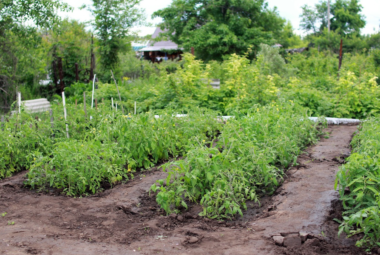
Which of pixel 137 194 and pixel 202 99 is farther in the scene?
pixel 202 99

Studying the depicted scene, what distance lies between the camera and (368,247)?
10.2ft

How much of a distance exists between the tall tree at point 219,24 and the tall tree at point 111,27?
479 cm

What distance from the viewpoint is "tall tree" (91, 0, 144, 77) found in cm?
1678

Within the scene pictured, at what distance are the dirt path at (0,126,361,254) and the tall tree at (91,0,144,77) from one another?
500 inches

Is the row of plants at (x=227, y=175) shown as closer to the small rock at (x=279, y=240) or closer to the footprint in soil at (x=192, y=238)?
the footprint in soil at (x=192, y=238)

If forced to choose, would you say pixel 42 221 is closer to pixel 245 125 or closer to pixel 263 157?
pixel 263 157

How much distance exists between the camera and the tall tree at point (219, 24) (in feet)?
68.3

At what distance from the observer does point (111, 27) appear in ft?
55.7

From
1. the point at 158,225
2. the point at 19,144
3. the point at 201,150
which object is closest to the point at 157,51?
the point at 19,144

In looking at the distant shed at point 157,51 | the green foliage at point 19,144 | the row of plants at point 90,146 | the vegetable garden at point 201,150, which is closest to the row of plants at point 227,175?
the vegetable garden at point 201,150

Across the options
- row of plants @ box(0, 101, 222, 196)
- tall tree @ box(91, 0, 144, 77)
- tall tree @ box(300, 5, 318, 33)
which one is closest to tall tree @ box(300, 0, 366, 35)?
tall tree @ box(300, 5, 318, 33)

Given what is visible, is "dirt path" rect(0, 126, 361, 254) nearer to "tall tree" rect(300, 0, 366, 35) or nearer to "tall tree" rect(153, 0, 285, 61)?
"tall tree" rect(153, 0, 285, 61)

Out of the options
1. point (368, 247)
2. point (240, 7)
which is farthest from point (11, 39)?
point (240, 7)

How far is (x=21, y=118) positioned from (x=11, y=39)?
21.4 feet
